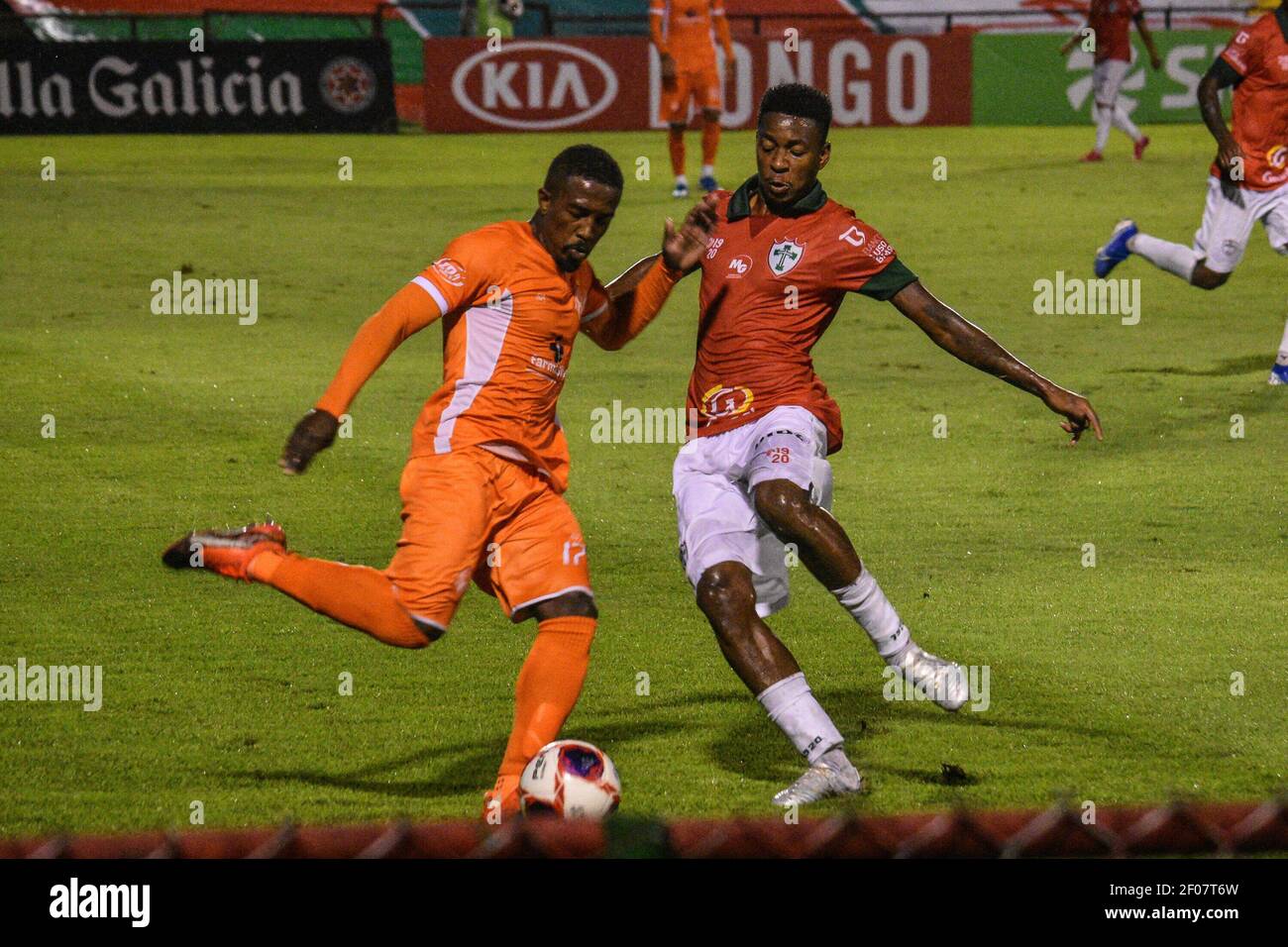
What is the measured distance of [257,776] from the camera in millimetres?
5582

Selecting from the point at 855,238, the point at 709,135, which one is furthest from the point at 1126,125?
the point at 855,238

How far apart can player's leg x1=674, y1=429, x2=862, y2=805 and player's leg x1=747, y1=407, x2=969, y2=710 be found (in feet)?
0.37

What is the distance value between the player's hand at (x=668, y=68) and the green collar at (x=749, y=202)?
14.1m

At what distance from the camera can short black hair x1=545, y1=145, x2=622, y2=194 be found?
5531mm

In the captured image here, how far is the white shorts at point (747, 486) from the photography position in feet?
18.9

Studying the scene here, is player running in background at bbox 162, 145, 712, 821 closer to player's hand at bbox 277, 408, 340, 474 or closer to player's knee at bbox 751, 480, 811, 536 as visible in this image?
player's hand at bbox 277, 408, 340, 474

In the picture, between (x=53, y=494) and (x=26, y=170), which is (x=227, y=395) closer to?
(x=53, y=494)

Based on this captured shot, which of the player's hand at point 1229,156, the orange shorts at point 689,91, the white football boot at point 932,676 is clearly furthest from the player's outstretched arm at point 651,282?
the orange shorts at point 689,91

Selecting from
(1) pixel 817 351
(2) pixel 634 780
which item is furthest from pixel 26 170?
(2) pixel 634 780

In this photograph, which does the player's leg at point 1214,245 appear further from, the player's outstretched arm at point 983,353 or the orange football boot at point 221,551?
the orange football boot at point 221,551

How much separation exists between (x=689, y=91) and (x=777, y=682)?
1659 centimetres

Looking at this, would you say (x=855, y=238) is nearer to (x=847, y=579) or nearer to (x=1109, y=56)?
(x=847, y=579)

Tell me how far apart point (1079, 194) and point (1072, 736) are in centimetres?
1554

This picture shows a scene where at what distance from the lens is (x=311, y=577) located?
5.54 m
